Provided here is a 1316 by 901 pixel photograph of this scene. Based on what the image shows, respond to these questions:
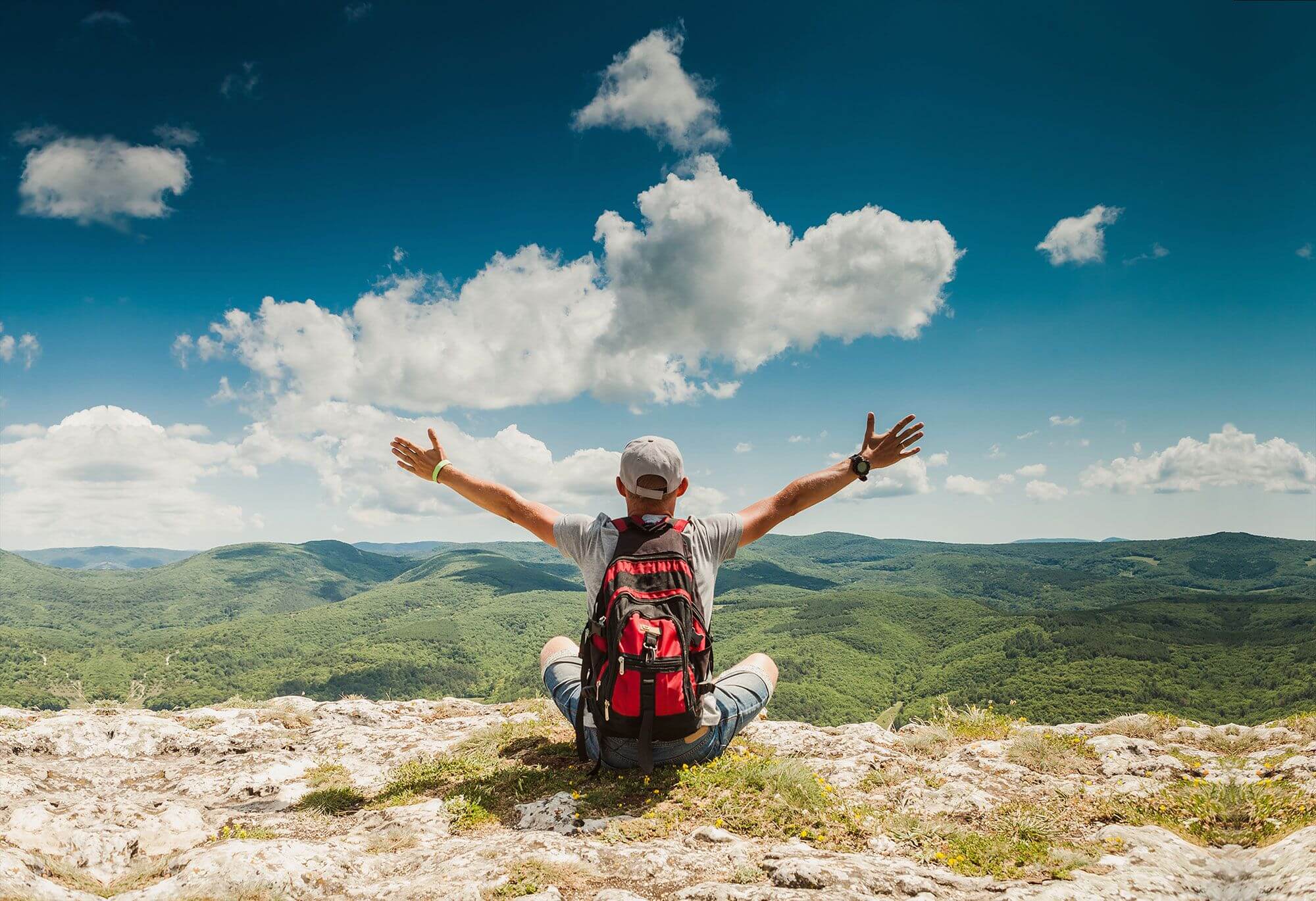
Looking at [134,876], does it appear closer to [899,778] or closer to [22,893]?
[22,893]

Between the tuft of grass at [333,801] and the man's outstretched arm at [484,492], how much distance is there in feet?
10.9

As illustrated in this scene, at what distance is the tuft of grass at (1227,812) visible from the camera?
175 inches

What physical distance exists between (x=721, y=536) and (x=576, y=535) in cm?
138

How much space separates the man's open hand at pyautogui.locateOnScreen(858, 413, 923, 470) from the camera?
19.3 feet

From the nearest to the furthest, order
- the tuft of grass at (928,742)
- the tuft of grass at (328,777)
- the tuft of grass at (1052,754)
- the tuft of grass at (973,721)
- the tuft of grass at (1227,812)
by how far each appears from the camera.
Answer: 1. the tuft of grass at (1227,812)
2. the tuft of grass at (1052,754)
3. the tuft of grass at (328,777)
4. the tuft of grass at (928,742)
5. the tuft of grass at (973,721)

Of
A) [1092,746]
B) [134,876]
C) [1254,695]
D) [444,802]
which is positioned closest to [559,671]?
[444,802]

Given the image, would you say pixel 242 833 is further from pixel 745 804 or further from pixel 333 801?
pixel 745 804

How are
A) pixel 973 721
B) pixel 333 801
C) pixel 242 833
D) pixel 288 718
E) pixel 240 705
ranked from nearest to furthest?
1. pixel 242 833
2. pixel 333 801
3. pixel 973 721
4. pixel 288 718
5. pixel 240 705

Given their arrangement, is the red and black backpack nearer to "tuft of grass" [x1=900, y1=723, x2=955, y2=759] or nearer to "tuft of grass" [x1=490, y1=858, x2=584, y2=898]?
"tuft of grass" [x1=490, y1=858, x2=584, y2=898]

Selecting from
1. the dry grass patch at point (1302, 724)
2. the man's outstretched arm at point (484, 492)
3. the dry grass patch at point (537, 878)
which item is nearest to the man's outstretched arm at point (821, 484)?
the man's outstretched arm at point (484, 492)

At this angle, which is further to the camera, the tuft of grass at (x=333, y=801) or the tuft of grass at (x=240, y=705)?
the tuft of grass at (x=240, y=705)

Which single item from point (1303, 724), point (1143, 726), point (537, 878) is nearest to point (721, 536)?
point (537, 878)

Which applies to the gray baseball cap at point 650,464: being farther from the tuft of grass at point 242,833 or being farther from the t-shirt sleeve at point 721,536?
the tuft of grass at point 242,833

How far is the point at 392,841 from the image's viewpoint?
488 cm
